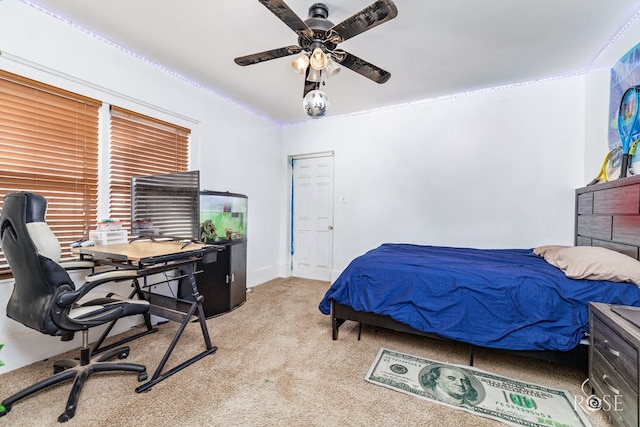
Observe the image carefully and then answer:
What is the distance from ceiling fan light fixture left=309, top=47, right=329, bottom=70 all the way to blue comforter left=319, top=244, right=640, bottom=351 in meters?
1.54

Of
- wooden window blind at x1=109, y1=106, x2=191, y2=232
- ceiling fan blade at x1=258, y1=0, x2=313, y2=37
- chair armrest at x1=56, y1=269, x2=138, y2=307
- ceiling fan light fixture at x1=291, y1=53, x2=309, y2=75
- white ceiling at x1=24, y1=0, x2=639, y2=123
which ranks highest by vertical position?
white ceiling at x1=24, y1=0, x2=639, y2=123

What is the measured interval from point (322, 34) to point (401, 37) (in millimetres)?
913

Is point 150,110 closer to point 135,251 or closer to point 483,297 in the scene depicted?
point 135,251

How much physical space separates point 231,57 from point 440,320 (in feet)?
9.62

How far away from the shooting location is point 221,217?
330 centimetres

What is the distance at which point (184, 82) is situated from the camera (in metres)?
3.14

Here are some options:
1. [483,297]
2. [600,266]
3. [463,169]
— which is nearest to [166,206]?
[483,297]

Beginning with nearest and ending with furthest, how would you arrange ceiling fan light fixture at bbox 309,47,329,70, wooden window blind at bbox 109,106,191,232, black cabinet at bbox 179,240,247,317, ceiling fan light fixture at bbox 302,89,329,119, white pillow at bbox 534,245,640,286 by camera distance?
white pillow at bbox 534,245,640,286 → ceiling fan light fixture at bbox 309,47,329,70 → ceiling fan light fixture at bbox 302,89,329,119 → wooden window blind at bbox 109,106,191,232 → black cabinet at bbox 179,240,247,317

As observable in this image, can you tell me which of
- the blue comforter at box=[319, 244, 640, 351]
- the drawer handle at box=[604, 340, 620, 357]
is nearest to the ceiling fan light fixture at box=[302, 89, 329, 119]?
the blue comforter at box=[319, 244, 640, 351]

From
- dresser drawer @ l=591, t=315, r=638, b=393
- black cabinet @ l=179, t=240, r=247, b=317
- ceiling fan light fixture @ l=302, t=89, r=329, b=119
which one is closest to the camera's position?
dresser drawer @ l=591, t=315, r=638, b=393

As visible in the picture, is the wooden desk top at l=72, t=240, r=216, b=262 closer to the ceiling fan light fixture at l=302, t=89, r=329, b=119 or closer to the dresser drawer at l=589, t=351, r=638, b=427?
the ceiling fan light fixture at l=302, t=89, r=329, b=119

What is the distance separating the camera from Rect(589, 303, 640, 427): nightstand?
1.25 m

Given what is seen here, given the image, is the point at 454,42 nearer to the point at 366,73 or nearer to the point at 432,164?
the point at 366,73

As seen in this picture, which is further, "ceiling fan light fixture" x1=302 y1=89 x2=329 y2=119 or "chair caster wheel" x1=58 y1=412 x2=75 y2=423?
"ceiling fan light fixture" x1=302 y1=89 x2=329 y2=119
